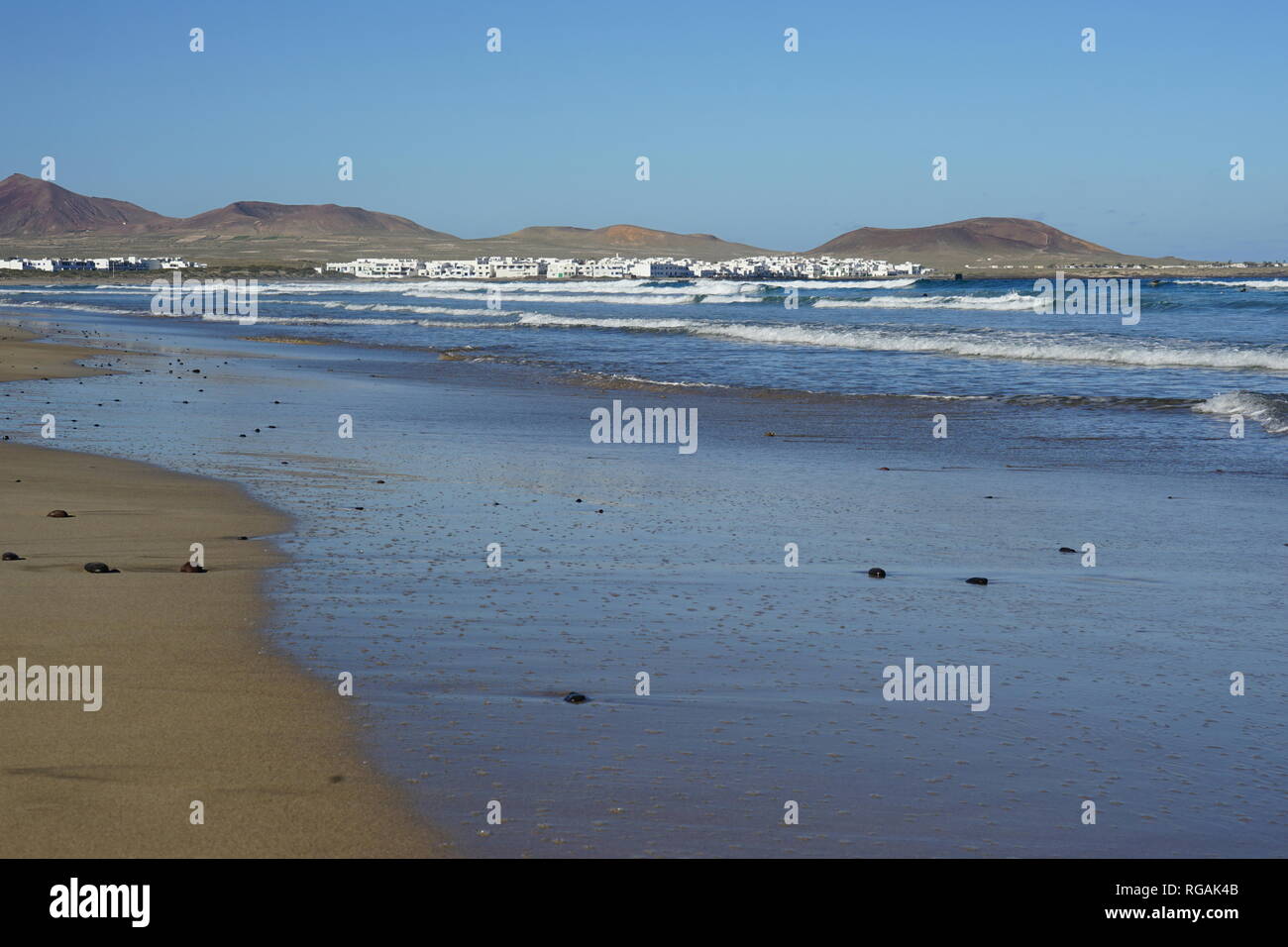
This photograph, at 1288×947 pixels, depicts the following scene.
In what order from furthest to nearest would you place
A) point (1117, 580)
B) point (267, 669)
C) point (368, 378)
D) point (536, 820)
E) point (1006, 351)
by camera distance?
point (1006, 351)
point (368, 378)
point (1117, 580)
point (267, 669)
point (536, 820)

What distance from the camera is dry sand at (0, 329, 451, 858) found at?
332 cm

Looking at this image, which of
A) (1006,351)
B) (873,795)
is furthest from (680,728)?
(1006,351)

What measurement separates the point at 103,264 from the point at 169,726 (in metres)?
175

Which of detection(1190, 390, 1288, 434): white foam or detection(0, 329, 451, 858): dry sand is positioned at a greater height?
detection(1190, 390, 1288, 434): white foam

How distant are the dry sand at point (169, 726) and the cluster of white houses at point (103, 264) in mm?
151452

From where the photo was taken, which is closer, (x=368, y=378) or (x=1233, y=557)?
(x=1233, y=557)

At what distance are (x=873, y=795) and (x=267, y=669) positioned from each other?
241cm

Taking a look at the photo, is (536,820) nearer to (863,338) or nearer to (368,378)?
(368,378)

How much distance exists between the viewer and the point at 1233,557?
23.7ft

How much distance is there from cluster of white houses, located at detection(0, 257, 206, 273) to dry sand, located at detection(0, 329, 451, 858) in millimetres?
151452
